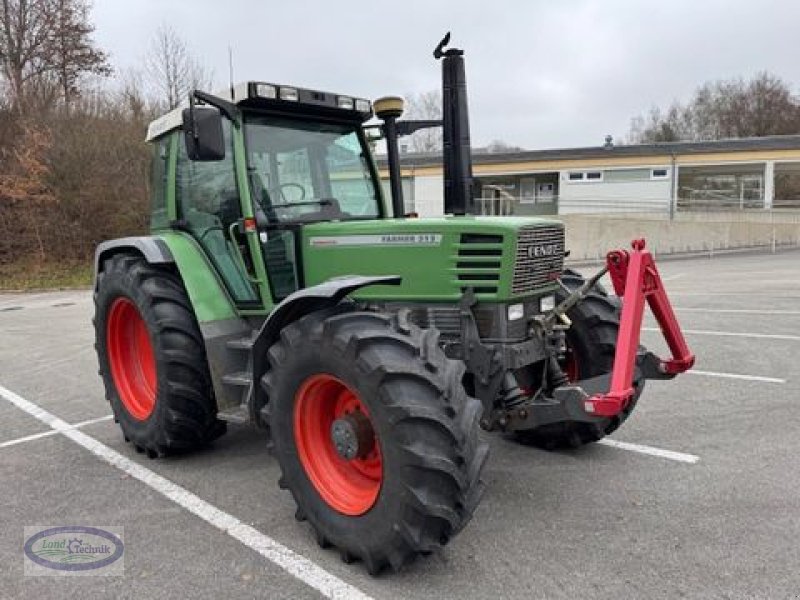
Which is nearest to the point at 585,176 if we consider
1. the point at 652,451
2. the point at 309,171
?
the point at 652,451

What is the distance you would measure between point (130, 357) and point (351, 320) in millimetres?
2747

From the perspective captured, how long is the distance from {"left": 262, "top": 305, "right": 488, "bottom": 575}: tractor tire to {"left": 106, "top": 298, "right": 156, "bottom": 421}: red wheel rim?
76.5 inches

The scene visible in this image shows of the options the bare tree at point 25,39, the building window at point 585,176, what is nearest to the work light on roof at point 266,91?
the bare tree at point 25,39

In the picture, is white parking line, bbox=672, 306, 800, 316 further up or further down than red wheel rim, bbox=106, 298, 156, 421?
further down

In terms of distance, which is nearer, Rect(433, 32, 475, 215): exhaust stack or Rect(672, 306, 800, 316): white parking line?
Rect(433, 32, 475, 215): exhaust stack

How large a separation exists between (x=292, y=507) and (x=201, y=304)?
1.42m

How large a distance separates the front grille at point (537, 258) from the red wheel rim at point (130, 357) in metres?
2.84

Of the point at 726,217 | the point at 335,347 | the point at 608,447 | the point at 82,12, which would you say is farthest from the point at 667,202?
the point at 335,347

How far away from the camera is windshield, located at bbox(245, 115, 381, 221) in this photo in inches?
160

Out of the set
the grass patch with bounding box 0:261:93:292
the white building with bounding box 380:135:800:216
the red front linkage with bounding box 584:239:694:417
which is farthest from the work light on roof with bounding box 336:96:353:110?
the white building with bounding box 380:135:800:216

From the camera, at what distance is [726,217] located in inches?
1070

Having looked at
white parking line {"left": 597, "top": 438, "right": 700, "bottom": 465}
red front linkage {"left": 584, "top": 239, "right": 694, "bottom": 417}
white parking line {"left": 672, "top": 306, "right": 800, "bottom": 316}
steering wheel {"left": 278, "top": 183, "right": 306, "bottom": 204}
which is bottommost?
white parking line {"left": 597, "top": 438, "right": 700, "bottom": 465}

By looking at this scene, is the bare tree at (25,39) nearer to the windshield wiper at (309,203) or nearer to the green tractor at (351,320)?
the green tractor at (351,320)

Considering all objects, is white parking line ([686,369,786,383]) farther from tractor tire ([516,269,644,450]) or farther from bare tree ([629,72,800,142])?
bare tree ([629,72,800,142])
